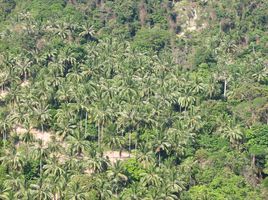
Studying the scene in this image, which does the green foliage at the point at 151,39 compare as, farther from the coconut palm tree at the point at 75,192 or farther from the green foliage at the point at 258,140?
the coconut palm tree at the point at 75,192

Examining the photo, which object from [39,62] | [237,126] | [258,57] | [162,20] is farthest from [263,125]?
[162,20]

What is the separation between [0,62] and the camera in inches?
4828

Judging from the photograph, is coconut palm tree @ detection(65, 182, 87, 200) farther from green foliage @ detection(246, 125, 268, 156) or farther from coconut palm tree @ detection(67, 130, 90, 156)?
green foliage @ detection(246, 125, 268, 156)

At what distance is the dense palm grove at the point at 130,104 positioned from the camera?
92.6 m

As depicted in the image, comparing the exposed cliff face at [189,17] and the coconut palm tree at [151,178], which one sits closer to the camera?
the coconut palm tree at [151,178]

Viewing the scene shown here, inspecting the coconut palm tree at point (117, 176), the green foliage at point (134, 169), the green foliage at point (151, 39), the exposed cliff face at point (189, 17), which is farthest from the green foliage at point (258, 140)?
the exposed cliff face at point (189, 17)

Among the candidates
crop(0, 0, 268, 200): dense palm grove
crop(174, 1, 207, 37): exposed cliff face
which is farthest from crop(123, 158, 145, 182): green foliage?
crop(174, 1, 207, 37): exposed cliff face

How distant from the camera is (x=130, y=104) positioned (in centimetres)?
10994

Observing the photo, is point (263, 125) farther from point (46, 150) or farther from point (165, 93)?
point (46, 150)

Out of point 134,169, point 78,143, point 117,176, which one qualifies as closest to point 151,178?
point 117,176

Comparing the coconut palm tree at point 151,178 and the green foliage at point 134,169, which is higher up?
the coconut palm tree at point 151,178

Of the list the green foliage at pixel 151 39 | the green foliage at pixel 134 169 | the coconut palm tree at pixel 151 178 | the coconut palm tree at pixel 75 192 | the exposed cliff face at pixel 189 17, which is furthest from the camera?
the exposed cliff face at pixel 189 17

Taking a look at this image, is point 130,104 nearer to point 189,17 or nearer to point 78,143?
point 78,143

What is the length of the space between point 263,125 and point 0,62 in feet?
184
